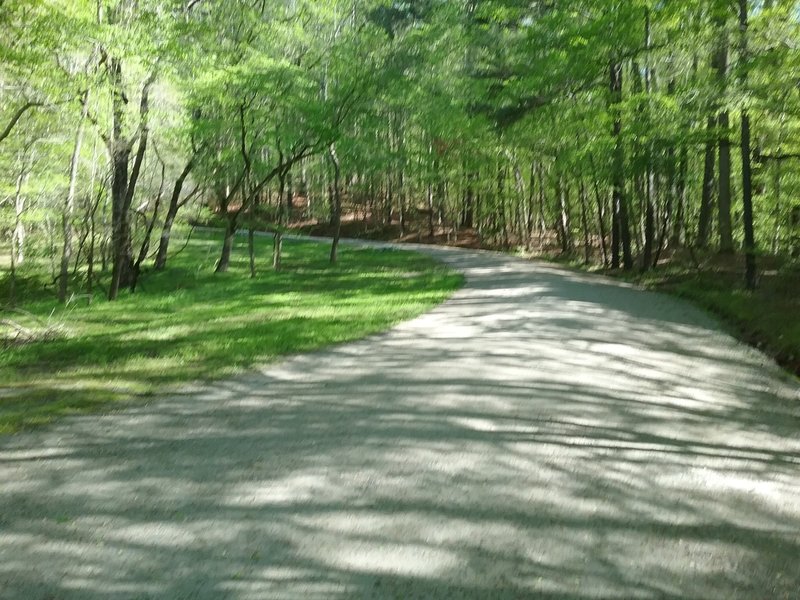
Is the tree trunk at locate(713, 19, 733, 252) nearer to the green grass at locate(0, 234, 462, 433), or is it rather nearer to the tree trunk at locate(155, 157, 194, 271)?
the green grass at locate(0, 234, 462, 433)

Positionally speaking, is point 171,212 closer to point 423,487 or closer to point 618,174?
point 618,174

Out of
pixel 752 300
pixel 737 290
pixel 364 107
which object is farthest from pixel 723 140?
pixel 364 107

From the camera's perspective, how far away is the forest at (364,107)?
1505cm

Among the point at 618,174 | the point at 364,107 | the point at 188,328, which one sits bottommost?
the point at 188,328

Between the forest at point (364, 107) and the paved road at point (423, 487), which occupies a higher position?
the forest at point (364, 107)

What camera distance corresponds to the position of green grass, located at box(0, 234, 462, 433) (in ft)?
26.7

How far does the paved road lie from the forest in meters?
9.05

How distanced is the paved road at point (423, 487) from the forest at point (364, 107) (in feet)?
29.7

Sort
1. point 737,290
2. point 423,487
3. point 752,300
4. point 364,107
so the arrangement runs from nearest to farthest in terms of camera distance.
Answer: point 423,487, point 752,300, point 737,290, point 364,107

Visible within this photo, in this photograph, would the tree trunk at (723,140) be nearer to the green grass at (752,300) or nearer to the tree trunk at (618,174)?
the green grass at (752,300)

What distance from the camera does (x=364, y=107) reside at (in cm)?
2545

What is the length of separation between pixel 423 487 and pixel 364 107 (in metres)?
22.3

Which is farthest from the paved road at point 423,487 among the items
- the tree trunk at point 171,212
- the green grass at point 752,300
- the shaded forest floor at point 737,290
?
the tree trunk at point 171,212

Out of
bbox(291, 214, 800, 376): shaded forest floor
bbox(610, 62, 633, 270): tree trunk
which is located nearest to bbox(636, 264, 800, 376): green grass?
bbox(291, 214, 800, 376): shaded forest floor
